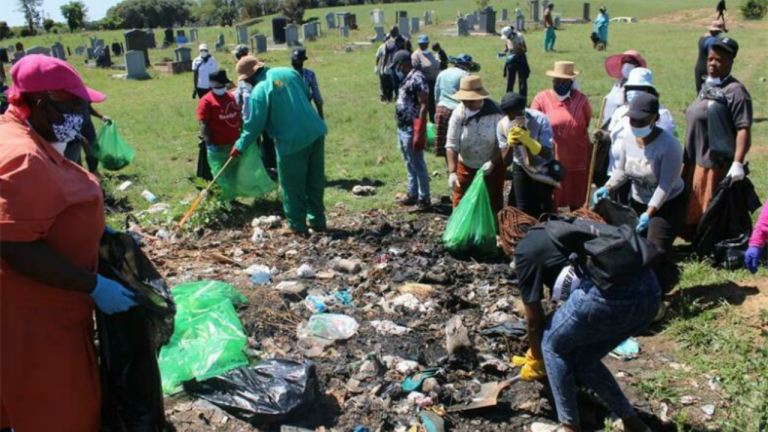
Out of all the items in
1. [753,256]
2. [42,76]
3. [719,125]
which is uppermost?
[42,76]

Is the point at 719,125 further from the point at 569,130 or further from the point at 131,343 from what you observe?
the point at 131,343

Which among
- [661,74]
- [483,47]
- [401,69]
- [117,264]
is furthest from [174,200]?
[483,47]

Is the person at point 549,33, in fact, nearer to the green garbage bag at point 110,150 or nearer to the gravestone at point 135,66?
the gravestone at point 135,66

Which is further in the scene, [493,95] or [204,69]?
[493,95]

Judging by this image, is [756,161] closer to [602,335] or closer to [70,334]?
[602,335]

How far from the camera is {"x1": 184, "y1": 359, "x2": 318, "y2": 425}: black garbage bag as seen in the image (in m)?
3.72

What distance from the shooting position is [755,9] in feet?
106

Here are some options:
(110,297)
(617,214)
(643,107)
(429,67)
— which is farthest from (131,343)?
(429,67)

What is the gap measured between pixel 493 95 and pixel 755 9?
23.7 metres

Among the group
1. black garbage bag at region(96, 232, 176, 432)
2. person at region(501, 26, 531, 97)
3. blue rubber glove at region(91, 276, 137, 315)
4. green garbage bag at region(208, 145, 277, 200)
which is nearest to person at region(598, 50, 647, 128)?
green garbage bag at region(208, 145, 277, 200)

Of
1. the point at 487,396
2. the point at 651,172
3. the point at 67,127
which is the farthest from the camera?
the point at 651,172

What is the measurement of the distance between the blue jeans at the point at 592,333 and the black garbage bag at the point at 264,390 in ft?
4.35

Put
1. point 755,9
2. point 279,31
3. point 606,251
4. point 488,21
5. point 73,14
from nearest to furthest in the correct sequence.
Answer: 1. point 606,251
2. point 279,31
3. point 488,21
4. point 755,9
5. point 73,14

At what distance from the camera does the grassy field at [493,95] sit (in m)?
4.39
